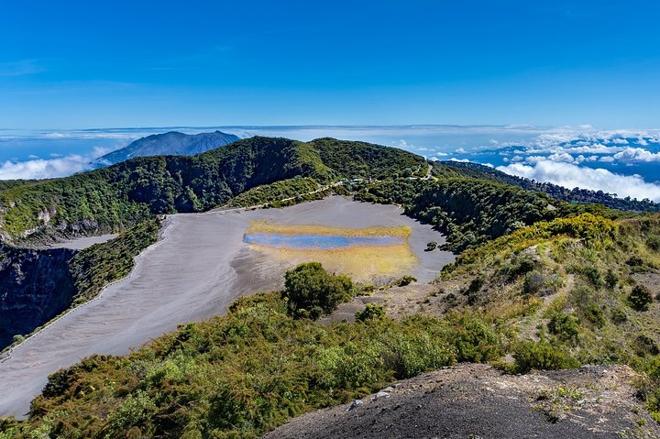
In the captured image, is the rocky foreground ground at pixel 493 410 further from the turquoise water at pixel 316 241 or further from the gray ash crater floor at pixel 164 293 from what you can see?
the turquoise water at pixel 316 241

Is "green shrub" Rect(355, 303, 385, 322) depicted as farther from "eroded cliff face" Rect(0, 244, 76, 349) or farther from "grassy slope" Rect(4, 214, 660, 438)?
"eroded cliff face" Rect(0, 244, 76, 349)

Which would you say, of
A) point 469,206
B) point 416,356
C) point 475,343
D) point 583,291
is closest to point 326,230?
point 469,206

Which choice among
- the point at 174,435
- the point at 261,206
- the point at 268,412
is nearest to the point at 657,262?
the point at 268,412

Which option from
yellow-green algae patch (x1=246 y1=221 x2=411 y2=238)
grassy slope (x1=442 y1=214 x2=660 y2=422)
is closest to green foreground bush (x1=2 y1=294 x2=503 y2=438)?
grassy slope (x1=442 y1=214 x2=660 y2=422)

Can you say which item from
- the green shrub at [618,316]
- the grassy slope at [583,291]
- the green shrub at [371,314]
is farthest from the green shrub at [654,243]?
the green shrub at [371,314]

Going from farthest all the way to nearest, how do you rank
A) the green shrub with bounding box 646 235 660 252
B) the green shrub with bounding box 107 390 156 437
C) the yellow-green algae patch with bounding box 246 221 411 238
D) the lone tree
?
the yellow-green algae patch with bounding box 246 221 411 238, the green shrub with bounding box 646 235 660 252, the lone tree, the green shrub with bounding box 107 390 156 437
